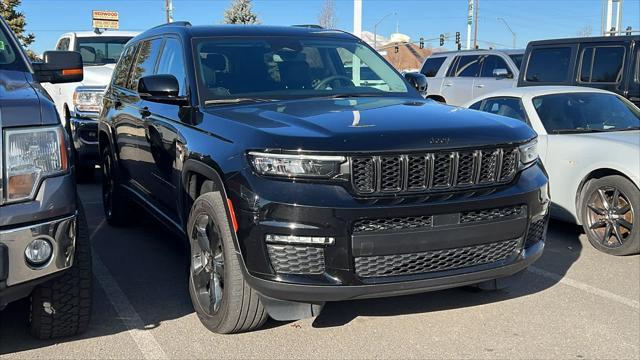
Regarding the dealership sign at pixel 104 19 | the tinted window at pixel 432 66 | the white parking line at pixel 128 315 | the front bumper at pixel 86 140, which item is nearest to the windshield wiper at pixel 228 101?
the white parking line at pixel 128 315

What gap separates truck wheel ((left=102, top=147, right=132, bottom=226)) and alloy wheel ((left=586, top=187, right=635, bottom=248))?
4130mm

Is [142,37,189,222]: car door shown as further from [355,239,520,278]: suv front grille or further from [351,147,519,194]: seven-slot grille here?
[355,239,520,278]: suv front grille

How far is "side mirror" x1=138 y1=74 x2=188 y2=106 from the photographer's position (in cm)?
416

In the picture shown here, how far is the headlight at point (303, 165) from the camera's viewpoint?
3100 millimetres

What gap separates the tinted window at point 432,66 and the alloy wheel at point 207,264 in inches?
439

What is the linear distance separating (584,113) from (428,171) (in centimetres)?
385

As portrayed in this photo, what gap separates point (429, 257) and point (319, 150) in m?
0.78

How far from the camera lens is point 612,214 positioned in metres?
5.41

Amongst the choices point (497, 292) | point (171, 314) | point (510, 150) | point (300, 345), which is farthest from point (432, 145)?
point (171, 314)

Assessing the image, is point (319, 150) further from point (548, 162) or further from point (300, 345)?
point (548, 162)

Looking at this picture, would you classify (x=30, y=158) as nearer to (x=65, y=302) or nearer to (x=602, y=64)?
(x=65, y=302)

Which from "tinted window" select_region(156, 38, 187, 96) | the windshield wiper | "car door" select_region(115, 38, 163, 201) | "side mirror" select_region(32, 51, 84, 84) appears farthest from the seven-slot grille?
"side mirror" select_region(32, 51, 84, 84)

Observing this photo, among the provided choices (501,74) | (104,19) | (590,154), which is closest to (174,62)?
(590,154)

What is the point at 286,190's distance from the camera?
10.1ft
